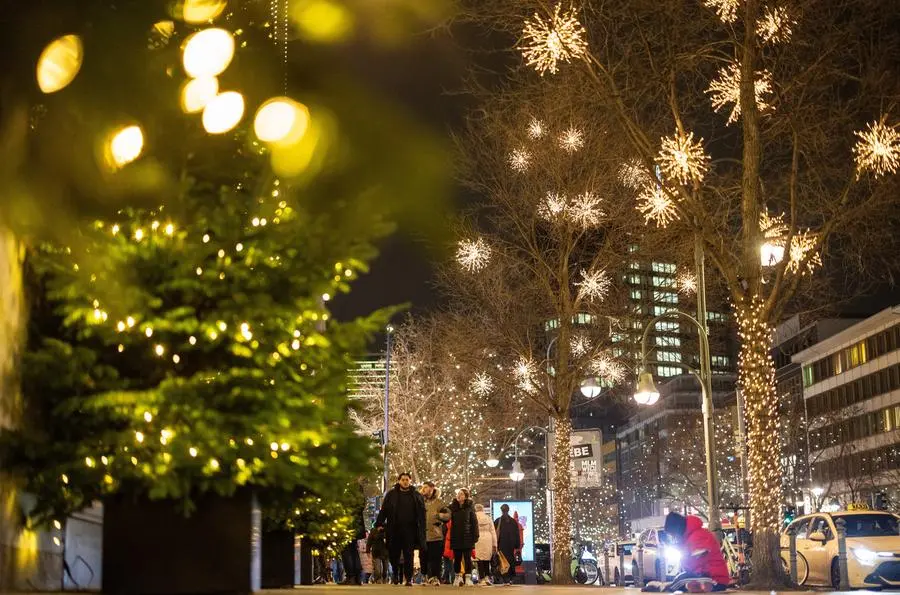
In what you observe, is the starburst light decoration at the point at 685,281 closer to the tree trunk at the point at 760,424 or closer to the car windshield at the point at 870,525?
the car windshield at the point at 870,525

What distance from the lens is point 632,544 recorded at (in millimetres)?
41438

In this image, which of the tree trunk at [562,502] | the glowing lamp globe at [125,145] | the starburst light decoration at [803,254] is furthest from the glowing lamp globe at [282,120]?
the tree trunk at [562,502]

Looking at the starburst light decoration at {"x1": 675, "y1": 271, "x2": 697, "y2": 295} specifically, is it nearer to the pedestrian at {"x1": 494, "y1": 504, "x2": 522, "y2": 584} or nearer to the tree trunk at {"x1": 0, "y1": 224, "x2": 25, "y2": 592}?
the pedestrian at {"x1": 494, "y1": 504, "x2": 522, "y2": 584}

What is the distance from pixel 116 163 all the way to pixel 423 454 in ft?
211

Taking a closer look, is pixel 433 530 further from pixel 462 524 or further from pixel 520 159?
pixel 520 159

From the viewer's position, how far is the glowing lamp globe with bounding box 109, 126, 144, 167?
269cm

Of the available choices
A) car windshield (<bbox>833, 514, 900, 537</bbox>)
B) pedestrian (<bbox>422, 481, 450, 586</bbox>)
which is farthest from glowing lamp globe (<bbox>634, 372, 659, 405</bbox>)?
pedestrian (<bbox>422, 481, 450, 586</bbox>)

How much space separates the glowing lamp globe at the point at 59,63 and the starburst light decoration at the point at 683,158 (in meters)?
19.6

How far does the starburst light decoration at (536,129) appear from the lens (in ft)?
114

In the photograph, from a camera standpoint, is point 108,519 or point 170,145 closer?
point 170,145

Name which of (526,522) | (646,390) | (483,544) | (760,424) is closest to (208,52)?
(760,424)

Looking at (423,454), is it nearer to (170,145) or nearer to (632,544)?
(632,544)

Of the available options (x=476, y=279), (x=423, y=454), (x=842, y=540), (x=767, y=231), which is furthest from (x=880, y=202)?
(x=423, y=454)

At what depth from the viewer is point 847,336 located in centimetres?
10756
